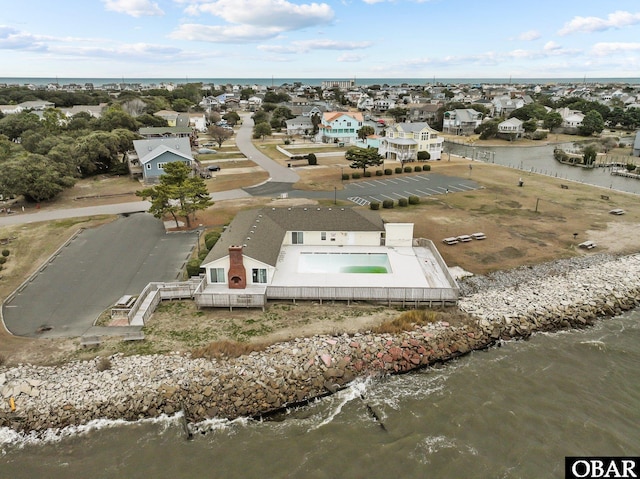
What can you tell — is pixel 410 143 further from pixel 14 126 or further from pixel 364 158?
pixel 14 126

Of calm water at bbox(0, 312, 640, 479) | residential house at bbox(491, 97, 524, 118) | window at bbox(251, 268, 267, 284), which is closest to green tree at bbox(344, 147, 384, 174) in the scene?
window at bbox(251, 268, 267, 284)

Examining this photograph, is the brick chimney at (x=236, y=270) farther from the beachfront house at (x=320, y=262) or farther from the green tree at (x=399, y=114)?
the green tree at (x=399, y=114)

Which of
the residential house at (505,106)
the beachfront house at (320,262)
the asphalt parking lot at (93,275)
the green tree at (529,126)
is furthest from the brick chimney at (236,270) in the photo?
the residential house at (505,106)

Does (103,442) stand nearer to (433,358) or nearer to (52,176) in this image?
(433,358)

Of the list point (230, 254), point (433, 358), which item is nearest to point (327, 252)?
point (230, 254)

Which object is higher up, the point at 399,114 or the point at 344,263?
the point at 399,114

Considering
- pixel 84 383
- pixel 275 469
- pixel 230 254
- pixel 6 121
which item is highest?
pixel 6 121

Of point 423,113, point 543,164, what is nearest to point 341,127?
point 543,164

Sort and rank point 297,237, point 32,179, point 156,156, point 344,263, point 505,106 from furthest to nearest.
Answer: point 505,106 < point 156,156 < point 32,179 < point 297,237 < point 344,263
